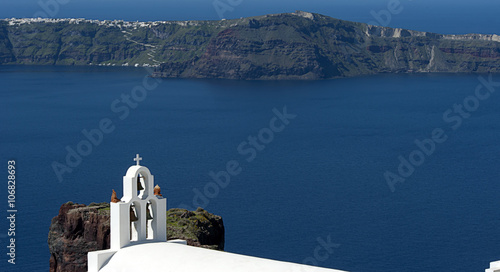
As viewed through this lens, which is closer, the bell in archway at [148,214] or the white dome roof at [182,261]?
the white dome roof at [182,261]

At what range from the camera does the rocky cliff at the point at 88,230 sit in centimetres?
6219

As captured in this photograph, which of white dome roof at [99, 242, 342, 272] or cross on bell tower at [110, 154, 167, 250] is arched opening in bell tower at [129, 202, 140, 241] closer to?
cross on bell tower at [110, 154, 167, 250]

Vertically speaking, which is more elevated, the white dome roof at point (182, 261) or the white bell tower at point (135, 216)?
the white bell tower at point (135, 216)

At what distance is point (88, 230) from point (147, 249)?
31.8m

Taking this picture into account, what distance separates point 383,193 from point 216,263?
11522 centimetres

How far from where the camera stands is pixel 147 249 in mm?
34531

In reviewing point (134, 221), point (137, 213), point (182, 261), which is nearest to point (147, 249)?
point (134, 221)

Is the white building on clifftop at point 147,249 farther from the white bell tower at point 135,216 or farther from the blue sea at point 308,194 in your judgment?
the blue sea at point 308,194

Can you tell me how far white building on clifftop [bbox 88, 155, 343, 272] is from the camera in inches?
1257

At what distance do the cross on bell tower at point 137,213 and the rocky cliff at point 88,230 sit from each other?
23788 millimetres

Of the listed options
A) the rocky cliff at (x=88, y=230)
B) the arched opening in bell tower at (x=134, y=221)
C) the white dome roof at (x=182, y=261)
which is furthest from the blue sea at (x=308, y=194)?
the white dome roof at (x=182, y=261)

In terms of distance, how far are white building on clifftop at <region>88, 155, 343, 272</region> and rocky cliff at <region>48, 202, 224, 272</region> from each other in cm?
2395

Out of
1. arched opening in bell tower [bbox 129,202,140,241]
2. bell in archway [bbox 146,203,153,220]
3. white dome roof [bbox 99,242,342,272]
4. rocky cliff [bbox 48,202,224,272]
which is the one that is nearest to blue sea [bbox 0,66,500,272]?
rocky cliff [bbox 48,202,224,272]

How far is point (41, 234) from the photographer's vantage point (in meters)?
111
